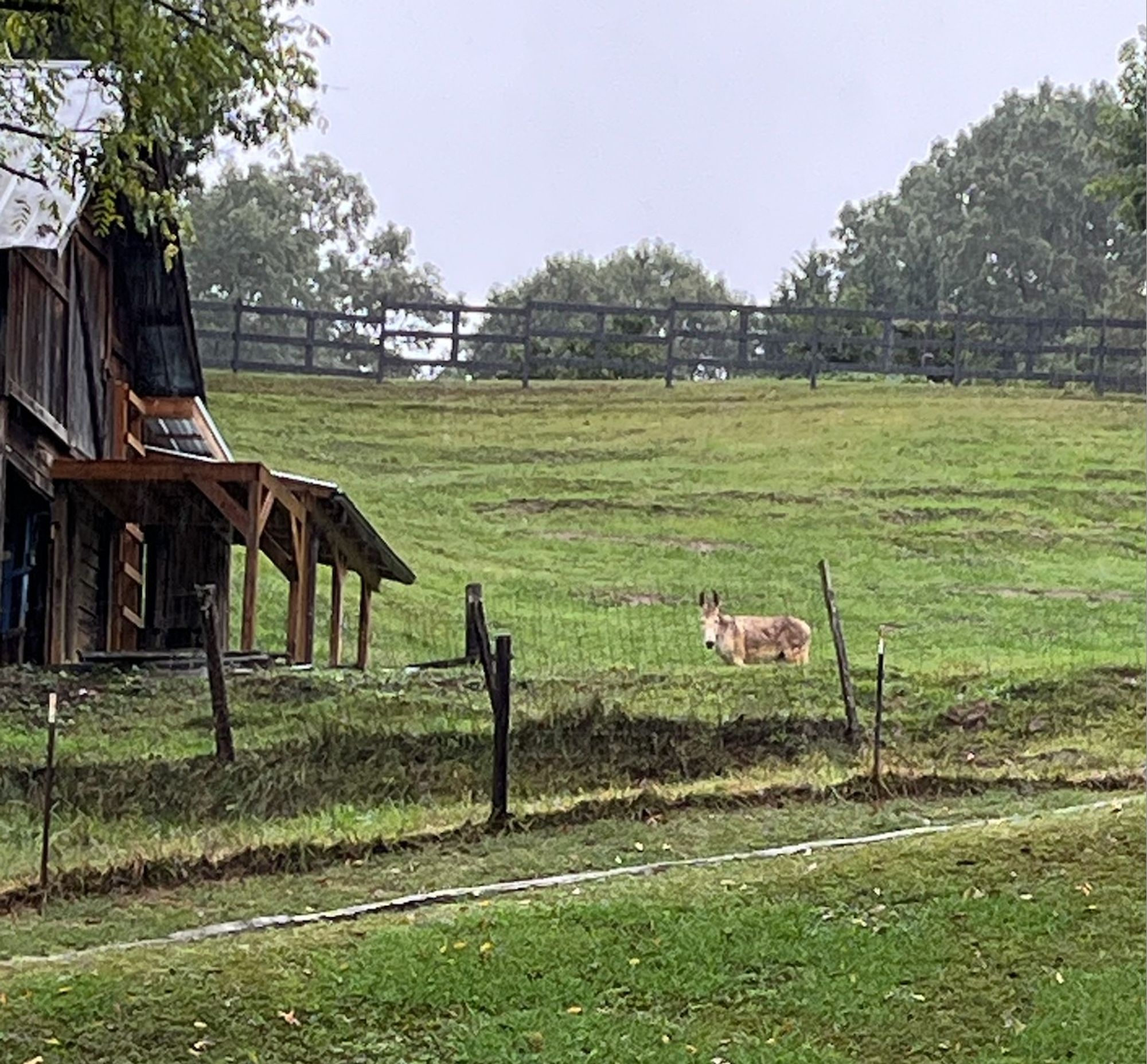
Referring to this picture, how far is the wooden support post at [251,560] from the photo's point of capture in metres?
15.6

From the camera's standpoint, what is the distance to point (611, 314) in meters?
28.2

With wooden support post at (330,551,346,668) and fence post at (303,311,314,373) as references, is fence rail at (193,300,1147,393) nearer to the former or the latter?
fence post at (303,311,314,373)

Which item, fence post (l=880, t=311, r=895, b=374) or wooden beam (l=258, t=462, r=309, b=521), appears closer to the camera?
wooden beam (l=258, t=462, r=309, b=521)

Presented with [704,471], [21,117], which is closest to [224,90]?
[21,117]

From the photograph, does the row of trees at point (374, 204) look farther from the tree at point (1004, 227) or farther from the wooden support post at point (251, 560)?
the wooden support post at point (251, 560)

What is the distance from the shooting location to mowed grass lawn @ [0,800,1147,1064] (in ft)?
24.1

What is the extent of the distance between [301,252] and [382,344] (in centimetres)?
253

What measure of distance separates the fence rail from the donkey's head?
6.90 metres

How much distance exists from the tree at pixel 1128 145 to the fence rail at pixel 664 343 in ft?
7.32

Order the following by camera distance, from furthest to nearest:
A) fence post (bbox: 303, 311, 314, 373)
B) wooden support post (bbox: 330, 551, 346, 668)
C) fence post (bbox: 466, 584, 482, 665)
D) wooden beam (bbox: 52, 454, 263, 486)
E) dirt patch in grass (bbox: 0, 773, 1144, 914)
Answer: fence post (bbox: 303, 311, 314, 373) → wooden support post (bbox: 330, 551, 346, 668) → fence post (bbox: 466, 584, 482, 665) → wooden beam (bbox: 52, 454, 263, 486) → dirt patch in grass (bbox: 0, 773, 1144, 914)

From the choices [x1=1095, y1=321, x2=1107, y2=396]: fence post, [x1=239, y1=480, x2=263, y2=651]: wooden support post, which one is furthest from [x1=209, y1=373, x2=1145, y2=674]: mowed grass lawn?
[x1=239, y1=480, x2=263, y2=651]: wooden support post

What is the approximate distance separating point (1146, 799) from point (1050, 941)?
9.23 ft

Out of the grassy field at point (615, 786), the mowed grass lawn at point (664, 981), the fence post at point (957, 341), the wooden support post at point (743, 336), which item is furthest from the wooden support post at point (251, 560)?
the fence post at point (957, 341)

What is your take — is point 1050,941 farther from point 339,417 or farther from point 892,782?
point 339,417
